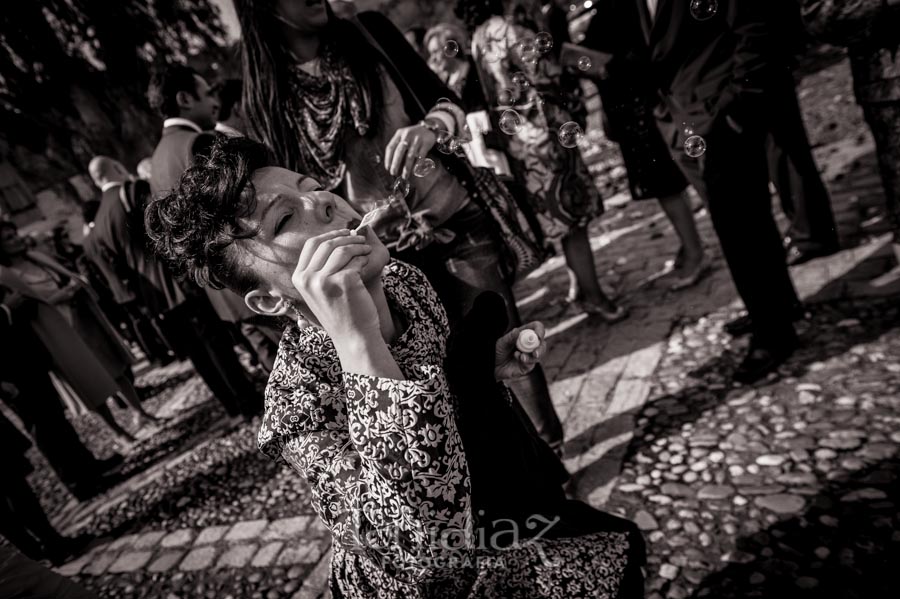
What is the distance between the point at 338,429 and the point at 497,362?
55cm

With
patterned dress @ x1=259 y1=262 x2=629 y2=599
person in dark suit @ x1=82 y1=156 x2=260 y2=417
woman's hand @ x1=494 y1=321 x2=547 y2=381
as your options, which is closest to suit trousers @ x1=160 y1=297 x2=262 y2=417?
person in dark suit @ x1=82 y1=156 x2=260 y2=417

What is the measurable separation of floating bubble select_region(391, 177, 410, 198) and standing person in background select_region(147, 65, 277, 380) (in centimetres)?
143

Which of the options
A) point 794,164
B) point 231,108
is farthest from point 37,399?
point 794,164

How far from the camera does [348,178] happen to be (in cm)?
230

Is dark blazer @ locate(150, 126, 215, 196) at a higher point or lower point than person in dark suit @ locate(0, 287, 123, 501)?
higher

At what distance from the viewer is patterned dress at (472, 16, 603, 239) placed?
386cm

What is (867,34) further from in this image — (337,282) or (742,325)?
(337,282)

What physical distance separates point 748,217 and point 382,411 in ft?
8.25

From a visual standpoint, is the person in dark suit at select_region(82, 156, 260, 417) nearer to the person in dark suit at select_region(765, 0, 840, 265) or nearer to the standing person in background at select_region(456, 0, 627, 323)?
the standing person in background at select_region(456, 0, 627, 323)

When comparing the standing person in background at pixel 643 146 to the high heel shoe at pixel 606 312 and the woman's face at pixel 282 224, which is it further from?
the woman's face at pixel 282 224

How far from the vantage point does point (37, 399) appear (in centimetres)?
469

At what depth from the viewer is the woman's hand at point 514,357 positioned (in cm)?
158

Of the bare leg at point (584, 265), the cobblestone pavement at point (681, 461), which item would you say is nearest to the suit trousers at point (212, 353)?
the cobblestone pavement at point (681, 461)

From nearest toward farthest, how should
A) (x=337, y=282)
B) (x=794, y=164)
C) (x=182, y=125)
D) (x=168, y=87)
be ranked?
(x=337, y=282), (x=794, y=164), (x=182, y=125), (x=168, y=87)
